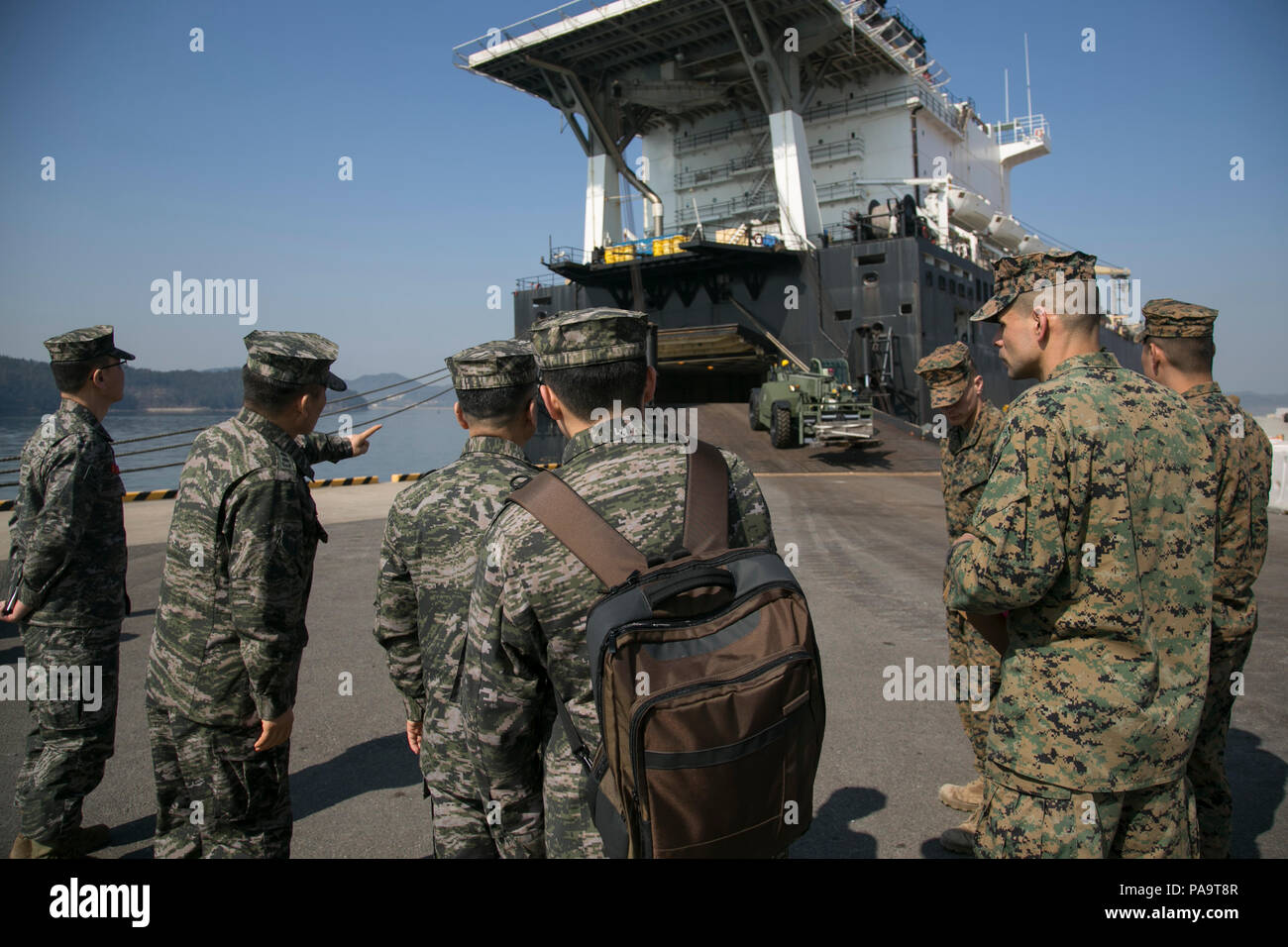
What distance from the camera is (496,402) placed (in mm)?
2477

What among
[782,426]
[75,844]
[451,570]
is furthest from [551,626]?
[782,426]

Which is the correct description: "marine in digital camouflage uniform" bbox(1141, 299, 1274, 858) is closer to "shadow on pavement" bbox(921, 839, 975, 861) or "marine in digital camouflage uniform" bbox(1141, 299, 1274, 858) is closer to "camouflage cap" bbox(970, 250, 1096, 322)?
"shadow on pavement" bbox(921, 839, 975, 861)

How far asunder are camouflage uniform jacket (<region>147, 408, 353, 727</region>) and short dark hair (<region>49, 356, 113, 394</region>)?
1.23 metres

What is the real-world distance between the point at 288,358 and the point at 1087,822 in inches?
102

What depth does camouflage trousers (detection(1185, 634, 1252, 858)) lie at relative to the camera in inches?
101

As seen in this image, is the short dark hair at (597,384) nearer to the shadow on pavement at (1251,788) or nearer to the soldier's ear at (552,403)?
the soldier's ear at (552,403)

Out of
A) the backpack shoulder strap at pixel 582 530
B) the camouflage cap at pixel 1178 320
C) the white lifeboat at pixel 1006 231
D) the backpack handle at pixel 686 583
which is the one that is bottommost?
the backpack handle at pixel 686 583

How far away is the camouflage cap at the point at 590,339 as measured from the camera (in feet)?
5.91

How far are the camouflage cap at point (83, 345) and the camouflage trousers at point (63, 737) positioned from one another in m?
1.12

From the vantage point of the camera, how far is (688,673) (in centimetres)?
145

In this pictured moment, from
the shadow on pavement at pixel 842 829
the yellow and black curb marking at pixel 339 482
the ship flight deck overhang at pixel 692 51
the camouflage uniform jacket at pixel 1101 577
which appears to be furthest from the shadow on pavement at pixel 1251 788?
the ship flight deck overhang at pixel 692 51

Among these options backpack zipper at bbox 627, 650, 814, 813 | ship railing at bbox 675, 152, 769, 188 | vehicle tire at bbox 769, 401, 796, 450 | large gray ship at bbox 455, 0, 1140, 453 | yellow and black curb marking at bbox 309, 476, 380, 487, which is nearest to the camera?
backpack zipper at bbox 627, 650, 814, 813

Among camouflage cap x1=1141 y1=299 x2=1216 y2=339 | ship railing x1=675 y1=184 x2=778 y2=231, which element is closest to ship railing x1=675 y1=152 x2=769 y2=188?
ship railing x1=675 y1=184 x2=778 y2=231

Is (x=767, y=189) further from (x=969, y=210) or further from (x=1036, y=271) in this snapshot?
(x=1036, y=271)
